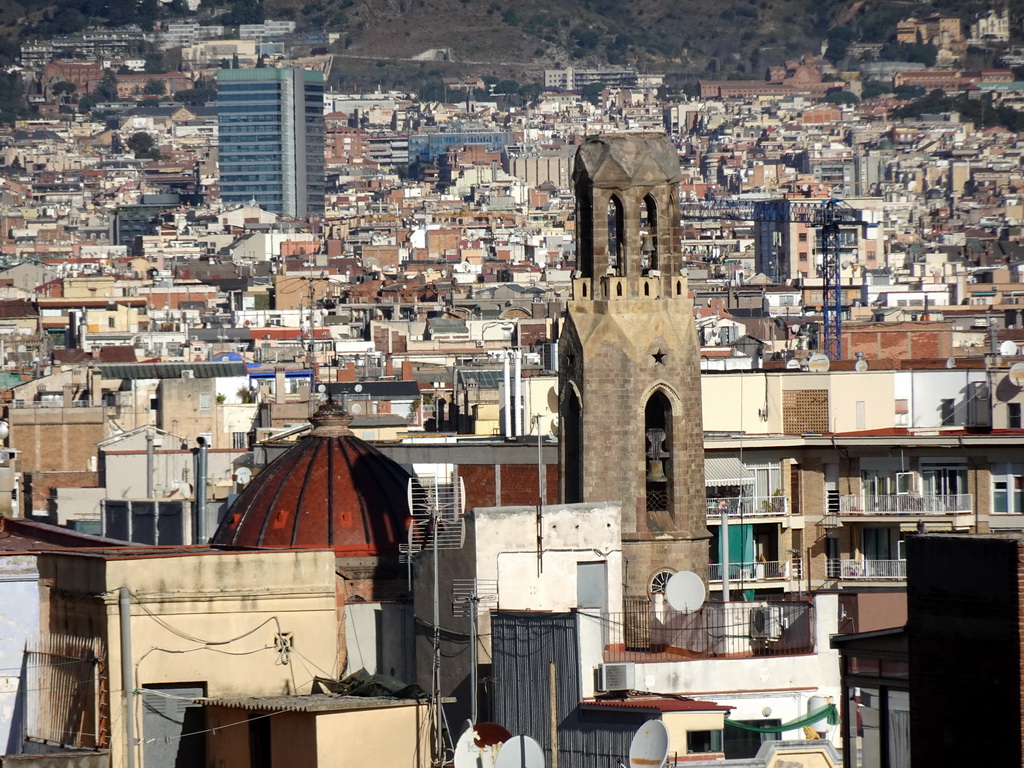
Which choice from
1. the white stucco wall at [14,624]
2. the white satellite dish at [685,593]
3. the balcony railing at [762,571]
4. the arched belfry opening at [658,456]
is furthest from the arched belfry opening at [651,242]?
the white stucco wall at [14,624]

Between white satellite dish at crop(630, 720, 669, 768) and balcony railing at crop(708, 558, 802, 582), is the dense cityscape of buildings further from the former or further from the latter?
white satellite dish at crop(630, 720, 669, 768)

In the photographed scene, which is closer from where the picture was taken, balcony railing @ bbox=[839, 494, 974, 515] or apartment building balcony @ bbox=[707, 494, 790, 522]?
apartment building balcony @ bbox=[707, 494, 790, 522]

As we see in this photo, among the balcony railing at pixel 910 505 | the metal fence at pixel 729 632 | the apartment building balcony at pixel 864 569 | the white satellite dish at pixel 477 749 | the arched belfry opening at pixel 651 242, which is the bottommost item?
the white satellite dish at pixel 477 749

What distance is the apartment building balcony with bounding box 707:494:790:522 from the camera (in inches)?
1316

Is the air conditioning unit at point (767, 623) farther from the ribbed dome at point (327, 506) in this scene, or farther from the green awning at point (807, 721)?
the ribbed dome at point (327, 506)

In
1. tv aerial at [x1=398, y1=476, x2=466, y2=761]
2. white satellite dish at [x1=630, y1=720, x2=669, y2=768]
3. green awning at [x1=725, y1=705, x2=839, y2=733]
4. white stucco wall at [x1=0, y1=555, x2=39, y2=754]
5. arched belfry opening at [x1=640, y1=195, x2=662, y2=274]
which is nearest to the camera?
white satellite dish at [x1=630, y1=720, x2=669, y2=768]

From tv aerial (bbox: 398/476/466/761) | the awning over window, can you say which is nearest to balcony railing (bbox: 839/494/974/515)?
the awning over window

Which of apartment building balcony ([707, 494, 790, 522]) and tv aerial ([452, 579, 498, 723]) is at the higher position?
apartment building balcony ([707, 494, 790, 522])

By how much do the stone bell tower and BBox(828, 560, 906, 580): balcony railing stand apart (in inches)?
280

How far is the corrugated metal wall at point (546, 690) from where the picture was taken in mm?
19609

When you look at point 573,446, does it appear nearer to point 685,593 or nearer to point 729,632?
point 685,593

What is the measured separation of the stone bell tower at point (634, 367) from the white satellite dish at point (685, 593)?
298 cm

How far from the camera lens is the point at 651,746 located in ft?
56.7

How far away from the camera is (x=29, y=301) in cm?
11762
